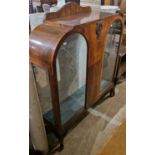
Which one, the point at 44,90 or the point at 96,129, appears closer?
the point at 44,90

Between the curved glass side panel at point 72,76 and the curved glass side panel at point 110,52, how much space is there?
28 cm

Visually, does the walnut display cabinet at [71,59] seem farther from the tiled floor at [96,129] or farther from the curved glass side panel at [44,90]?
the tiled floor at [96,129]

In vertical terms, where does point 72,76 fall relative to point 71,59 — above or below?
below

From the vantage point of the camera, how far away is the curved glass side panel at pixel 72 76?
1.38 metres

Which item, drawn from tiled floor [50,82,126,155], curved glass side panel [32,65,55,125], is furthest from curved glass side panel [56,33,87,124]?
tiled floor [50,82,126,155]

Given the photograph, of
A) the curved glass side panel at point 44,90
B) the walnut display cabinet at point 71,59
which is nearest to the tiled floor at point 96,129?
the walnut display cabinet at point 71,59

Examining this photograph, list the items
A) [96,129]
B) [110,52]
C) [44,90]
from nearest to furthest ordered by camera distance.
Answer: [44,90], [96,129], [110,52]

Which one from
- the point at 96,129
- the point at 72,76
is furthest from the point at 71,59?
the point at 96,129

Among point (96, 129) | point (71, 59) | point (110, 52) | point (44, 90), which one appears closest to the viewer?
point (44, 90)

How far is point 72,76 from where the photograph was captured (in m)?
1.59

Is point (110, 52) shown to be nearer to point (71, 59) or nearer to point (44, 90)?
point (71, 59)

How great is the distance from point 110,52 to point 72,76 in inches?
20.6
